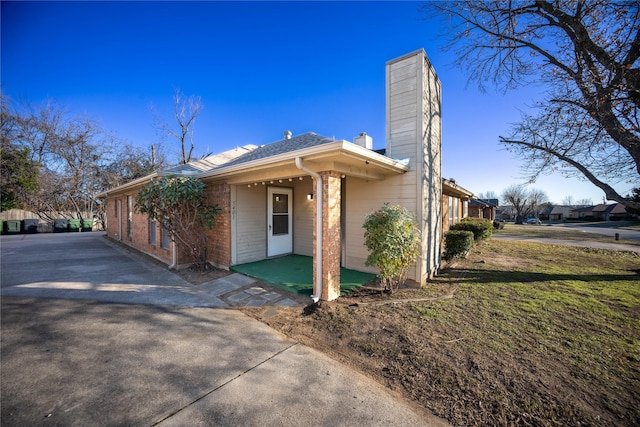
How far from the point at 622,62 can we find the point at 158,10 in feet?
34.2

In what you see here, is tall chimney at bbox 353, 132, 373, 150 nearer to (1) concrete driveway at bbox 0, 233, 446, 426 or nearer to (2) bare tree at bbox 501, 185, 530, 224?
(1) concrete driveway at bbox 0, 233, 446, 426

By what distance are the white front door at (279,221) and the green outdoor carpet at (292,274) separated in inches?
19.7

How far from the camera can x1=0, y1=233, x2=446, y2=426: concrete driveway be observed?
6.82ft

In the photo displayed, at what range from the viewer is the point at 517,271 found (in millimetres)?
6941

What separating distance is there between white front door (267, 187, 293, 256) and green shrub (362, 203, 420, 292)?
3.52 metres

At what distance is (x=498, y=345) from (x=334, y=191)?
10.8 feet

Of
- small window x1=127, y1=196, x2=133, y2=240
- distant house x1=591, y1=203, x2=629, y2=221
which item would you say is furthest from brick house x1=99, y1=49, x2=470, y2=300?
distant house x1=591, y1=203, x2=629, y2=221

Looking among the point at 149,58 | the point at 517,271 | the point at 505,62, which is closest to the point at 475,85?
Answer: the point at 505,62

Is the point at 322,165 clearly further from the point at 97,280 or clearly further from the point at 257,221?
the point at 97,280

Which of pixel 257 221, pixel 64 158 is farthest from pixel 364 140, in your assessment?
pixel 64 158

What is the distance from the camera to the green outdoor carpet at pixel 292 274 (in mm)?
5184

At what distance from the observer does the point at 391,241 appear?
4539mm

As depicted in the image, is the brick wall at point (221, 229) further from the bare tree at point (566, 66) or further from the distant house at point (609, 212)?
the distant house at point (609, 212)

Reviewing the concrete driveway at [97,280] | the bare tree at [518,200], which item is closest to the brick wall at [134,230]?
the concrete driveway at [97,280]
